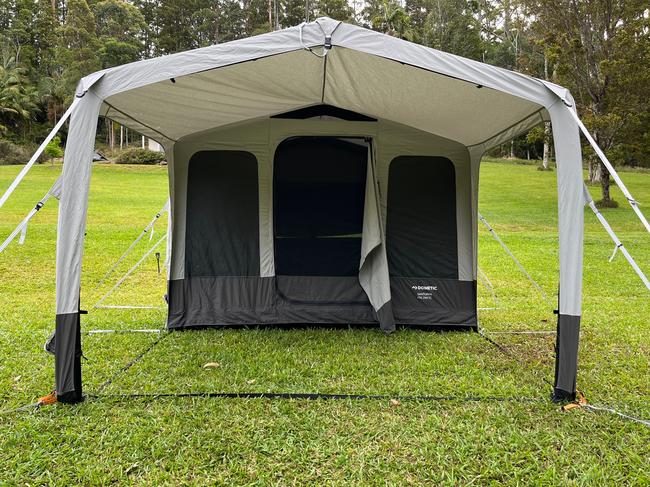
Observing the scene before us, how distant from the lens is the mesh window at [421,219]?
459cm

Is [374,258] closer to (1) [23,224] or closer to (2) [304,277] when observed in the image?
(2) [304,277]

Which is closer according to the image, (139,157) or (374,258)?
(374,258)

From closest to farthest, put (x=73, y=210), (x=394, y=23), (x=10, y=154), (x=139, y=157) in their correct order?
(x=73, y=210) → (x=10, y=154) → (x=139, y=157) → (x=394, y=23)

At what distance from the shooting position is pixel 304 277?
15.0ft

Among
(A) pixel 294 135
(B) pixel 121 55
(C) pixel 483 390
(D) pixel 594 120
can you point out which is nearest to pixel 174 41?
(B) pixel 121 55

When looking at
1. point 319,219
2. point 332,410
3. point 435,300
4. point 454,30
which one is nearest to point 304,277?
point 319,219

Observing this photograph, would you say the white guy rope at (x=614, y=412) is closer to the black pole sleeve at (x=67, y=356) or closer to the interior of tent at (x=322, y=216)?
the interior of tent at (x=322, y=216)

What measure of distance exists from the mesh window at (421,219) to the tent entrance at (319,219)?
31cm

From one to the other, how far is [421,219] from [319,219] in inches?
36.9

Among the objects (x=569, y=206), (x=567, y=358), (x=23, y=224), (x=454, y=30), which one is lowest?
(x=567, y=358)

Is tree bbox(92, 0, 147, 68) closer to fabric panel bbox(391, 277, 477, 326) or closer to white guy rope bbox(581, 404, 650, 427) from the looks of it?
fabric panel bbox(391, 277, 477, 326)

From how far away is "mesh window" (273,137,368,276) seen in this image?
4.56m

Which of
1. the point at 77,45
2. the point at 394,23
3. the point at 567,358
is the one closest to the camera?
the point at 567,358

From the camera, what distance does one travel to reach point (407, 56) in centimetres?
280
